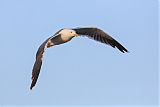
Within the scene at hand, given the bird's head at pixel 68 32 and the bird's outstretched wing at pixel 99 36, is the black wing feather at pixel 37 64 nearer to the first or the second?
the bird's head at pixel 68 32

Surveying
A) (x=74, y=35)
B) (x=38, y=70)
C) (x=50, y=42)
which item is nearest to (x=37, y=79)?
(x=38, y=70)

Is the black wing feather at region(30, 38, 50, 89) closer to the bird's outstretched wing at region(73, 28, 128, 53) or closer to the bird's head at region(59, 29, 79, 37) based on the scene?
the bird's head at region(59, 29, 79, 37)

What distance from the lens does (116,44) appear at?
14578mm

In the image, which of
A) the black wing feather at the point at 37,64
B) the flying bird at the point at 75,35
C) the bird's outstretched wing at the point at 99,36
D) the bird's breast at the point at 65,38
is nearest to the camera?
the black wing feather at the point at 37,64

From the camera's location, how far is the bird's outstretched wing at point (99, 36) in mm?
14188

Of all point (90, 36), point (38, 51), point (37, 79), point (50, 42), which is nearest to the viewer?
point (37, 79)

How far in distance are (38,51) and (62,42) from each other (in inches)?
68.7

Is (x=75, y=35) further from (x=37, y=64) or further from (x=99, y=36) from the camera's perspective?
(x=37, y=64)

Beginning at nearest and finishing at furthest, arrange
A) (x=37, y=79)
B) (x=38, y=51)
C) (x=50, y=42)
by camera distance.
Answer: (x=37, y=79)
(x=38, y=51)
(x=50, y=42)

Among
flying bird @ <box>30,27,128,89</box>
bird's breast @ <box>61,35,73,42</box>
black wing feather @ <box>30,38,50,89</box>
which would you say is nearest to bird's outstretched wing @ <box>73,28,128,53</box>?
flying bird @ <box>30,27,128,89</box>

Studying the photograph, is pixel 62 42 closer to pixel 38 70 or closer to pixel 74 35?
pixel 74 35

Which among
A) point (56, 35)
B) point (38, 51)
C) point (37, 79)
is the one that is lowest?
point (37, 79)

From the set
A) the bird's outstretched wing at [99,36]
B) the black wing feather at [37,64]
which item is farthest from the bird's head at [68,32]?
the black wing feather at [37,64]

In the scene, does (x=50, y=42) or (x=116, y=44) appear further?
(x=116, y=44)
